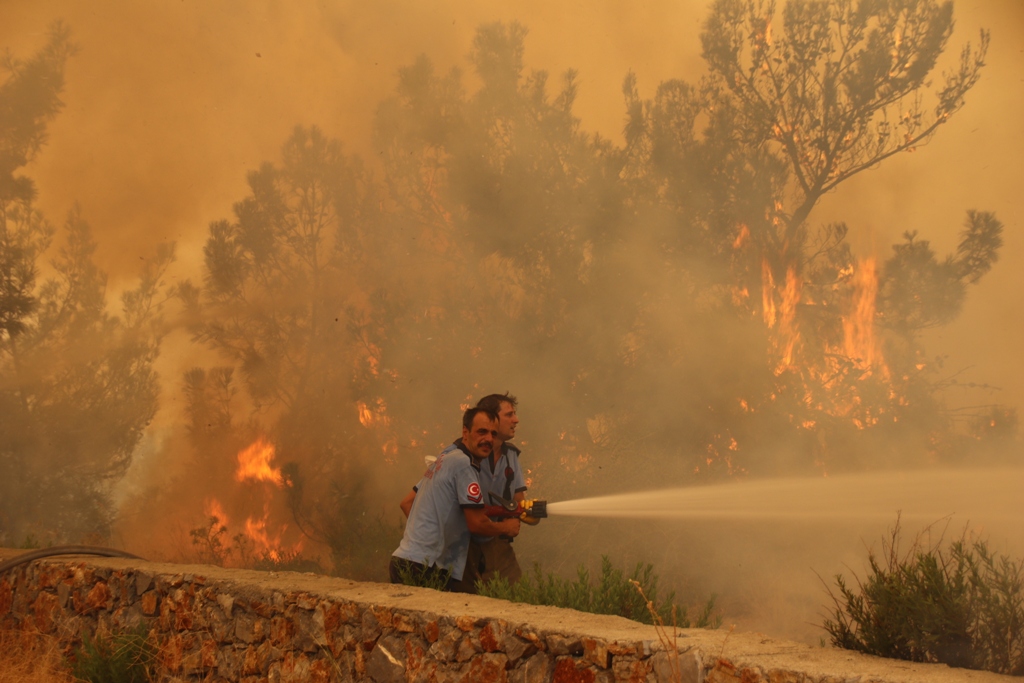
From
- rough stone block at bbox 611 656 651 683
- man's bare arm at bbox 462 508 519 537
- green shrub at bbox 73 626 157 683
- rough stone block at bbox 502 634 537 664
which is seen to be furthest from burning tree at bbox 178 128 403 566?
rough stone block at bbox 611 656 651 683

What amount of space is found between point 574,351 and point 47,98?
7.21 metres

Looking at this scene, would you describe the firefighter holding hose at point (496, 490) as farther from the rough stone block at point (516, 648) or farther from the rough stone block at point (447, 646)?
the rough stone block at point (516, 648)

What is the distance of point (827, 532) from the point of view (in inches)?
279

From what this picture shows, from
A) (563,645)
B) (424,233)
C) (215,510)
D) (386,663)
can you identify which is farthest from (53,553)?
(424,233)

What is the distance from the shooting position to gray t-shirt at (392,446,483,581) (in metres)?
4.67

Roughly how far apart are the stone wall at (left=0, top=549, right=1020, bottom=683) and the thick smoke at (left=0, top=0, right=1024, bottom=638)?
10.1 feet

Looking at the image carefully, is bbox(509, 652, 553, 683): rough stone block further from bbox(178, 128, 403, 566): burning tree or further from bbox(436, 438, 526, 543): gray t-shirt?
bbox(178, 128, 403, 566): burning tree

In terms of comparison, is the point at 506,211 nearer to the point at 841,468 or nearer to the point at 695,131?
the point at 695,131

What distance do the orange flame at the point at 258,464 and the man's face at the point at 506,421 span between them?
4816 millimetres

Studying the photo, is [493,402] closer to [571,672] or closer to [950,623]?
[571,672]

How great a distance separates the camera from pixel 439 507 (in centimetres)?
470

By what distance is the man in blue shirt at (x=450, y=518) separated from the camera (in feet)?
15.2

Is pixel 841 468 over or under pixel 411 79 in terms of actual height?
under

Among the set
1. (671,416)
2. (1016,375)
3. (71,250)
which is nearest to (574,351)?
(671,416)
